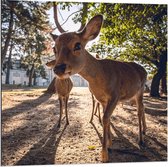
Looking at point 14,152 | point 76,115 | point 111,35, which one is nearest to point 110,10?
point 111,35

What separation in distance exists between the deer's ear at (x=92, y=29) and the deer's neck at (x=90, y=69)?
115 millimetres

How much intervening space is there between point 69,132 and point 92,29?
0.96 metres

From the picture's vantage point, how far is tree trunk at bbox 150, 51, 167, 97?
2.62m

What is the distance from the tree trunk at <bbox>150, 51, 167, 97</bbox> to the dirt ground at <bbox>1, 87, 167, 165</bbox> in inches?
4.1

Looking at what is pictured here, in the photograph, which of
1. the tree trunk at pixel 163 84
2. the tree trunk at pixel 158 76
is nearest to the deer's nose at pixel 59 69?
the tree trunk at pixel 158 76

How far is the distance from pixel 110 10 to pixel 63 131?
4.08ft

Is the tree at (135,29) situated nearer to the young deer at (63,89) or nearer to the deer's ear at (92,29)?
the young deer at (63,89)

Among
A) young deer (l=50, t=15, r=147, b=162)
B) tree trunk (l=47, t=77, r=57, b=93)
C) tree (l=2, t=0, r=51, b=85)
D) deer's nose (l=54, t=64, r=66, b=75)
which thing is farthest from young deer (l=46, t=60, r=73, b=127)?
deer's nose (l=54, t=64, r=66, b=75)

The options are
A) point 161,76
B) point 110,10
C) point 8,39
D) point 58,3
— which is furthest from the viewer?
point 161,76

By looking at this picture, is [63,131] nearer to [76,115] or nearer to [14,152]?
[76,115]

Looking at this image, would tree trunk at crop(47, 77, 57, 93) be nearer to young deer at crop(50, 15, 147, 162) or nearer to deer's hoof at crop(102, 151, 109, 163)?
young deer at crop(50, 15, 147, 162)

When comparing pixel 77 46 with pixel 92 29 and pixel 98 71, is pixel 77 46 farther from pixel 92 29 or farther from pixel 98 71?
pixel 98 71

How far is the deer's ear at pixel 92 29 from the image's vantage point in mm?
1715

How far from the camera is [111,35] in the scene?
8.63 feet
